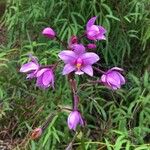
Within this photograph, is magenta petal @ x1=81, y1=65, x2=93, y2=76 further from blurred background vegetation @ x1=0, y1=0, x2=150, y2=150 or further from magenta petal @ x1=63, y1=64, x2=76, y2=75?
blurred background vegetation @ x1=0, y1=0, x2=150, y2=150

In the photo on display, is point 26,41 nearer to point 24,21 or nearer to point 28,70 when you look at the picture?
point 24,21

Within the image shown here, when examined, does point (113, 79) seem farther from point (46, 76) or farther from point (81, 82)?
point (81, 82)

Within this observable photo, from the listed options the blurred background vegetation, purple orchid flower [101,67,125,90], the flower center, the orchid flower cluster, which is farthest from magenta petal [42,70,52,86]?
the blurred background vegetation

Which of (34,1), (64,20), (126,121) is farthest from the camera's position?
(34,1)

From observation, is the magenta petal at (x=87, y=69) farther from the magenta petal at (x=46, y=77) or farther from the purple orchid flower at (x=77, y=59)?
the magenta petal at (x=46, y=77)

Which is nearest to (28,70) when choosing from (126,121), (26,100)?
(126,121)

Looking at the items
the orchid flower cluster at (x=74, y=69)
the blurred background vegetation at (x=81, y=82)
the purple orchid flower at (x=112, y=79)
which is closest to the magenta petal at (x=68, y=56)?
the orchid flower cluster at (x=74, y=69)
